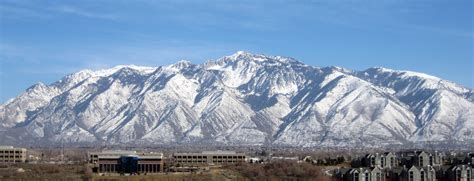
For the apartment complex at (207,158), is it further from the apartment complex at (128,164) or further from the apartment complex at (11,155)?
the apartment complex at (11,155)

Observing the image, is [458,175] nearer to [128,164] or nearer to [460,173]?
[460,173]

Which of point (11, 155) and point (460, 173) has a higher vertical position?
point (11, 155)

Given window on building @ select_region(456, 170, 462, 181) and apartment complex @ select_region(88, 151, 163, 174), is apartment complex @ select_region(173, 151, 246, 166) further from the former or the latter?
window on building @ select_region(456, 170, 462, 181)

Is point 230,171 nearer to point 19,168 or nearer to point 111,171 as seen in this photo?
point 111,171

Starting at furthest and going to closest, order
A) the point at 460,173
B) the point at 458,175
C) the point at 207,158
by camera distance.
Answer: the point at 207,158, the point at 460,173, the point at 458,175

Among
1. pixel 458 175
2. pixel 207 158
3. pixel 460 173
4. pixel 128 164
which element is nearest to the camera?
pixel 458 175

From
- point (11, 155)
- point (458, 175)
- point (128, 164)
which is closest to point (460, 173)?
point (458, 175)

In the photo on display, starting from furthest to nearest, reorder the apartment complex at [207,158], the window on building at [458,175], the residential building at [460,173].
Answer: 1. the apartment complex at [207,158]
2. the residential building at [460,173]
3. the window on building at [458,175]

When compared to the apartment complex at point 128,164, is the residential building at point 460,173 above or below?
below

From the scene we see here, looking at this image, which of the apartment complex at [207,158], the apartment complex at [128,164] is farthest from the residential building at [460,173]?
the apartment complex at [207,158]

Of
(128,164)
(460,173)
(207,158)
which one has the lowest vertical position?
(460,173)

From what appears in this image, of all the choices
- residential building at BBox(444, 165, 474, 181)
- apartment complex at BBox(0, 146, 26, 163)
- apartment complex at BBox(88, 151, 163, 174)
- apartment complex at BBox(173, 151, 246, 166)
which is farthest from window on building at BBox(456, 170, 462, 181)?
apartment complex at BBox(0, 146, 26, 163)

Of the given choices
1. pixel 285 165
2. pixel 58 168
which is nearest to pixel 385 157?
pixel 285 165

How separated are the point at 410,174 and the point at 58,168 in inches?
1772
